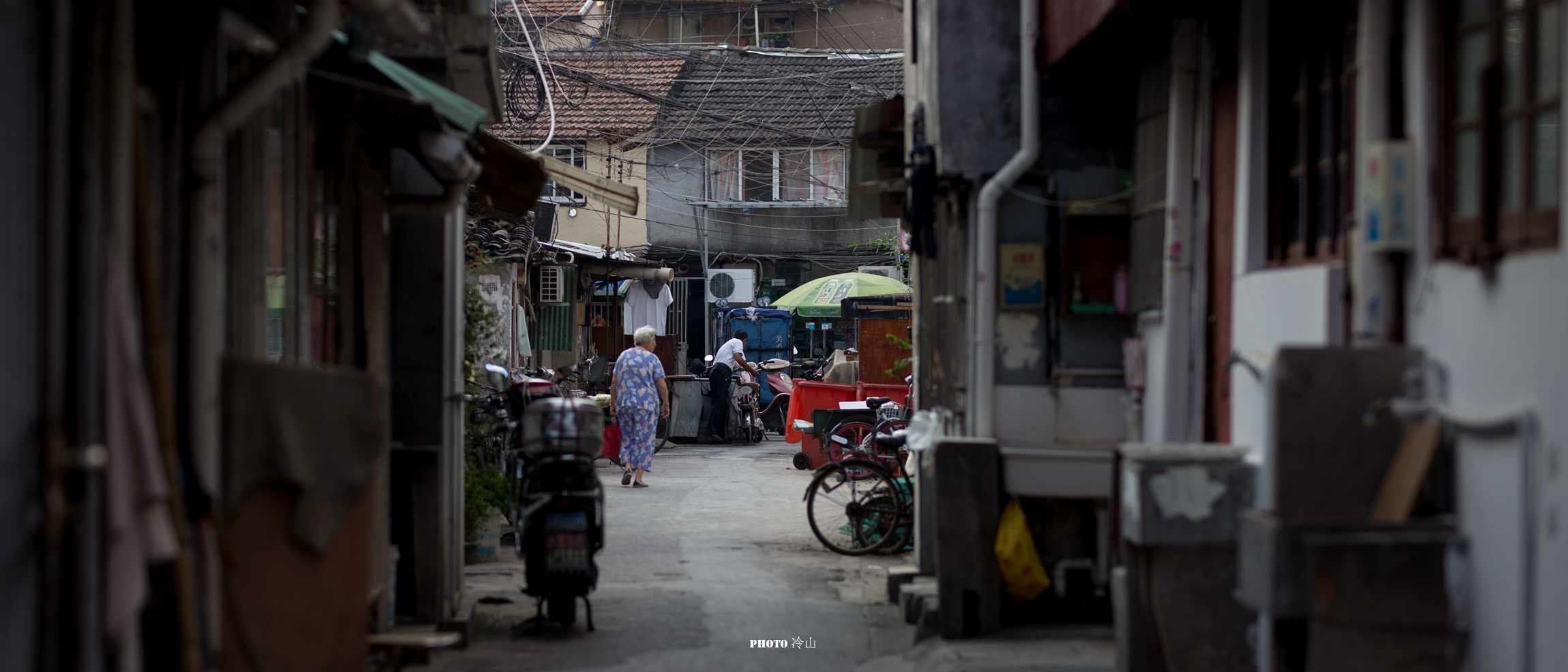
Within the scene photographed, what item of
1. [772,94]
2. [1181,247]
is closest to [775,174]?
[772,94]

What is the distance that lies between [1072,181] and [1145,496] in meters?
3.03

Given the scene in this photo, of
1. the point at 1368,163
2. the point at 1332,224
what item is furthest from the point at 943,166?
Result: the point at 1368,163

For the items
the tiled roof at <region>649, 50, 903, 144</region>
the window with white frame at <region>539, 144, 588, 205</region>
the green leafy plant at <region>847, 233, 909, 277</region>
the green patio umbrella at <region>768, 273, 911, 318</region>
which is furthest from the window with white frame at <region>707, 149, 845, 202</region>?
the green patio umbrella at <region>768, 273, 911, 318</region>

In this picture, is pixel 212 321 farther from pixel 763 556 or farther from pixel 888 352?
pixel 888 352

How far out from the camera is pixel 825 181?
3059 centimetres

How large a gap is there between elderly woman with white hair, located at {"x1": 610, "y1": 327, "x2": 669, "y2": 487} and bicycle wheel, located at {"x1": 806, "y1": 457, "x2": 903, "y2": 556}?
4.09 meters

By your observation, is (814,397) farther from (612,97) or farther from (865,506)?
(612,97)

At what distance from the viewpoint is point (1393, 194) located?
418cm

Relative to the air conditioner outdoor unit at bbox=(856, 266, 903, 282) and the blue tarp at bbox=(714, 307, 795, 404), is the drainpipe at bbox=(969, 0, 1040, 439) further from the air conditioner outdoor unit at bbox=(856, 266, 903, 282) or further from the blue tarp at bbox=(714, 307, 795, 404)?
the blue tarp at bbox=(714, 307, 795, 404)

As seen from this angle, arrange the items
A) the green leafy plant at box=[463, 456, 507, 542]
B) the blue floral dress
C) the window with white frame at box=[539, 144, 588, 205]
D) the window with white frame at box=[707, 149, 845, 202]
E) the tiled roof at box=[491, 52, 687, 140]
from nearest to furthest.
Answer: the green leafy plant at box=[463, 456, 507, 542]
the blue floral dress
the tiled roof at box=[491, 52, 687, 140]
the window with white frame at box=[539, 144, 588, 205]
the window with white frame at box=[707, 149, 845, 202]

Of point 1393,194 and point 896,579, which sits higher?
point 1393,194

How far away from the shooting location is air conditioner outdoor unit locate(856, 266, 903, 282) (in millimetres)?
30405

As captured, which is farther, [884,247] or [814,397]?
[884,247]

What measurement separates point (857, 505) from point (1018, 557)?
329 cm
